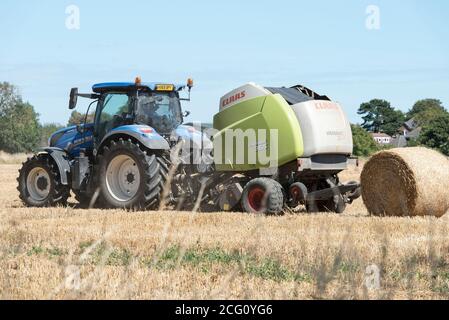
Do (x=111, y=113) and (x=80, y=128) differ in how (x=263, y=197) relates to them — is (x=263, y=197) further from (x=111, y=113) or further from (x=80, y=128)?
(x=80, y=128)

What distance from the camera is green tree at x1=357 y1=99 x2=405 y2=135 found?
298 ft

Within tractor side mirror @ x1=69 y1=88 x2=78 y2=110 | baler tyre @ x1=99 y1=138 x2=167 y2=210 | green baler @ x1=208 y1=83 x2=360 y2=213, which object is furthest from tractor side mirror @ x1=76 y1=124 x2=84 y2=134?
green baler @ x1=208 y1=83 x2=360 y2=213

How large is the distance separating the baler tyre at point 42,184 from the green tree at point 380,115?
261 feet

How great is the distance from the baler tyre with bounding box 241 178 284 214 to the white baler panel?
71cm

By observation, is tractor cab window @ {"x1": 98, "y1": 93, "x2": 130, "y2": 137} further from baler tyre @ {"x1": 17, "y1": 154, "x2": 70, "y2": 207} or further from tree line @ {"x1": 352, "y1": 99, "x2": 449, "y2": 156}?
tree line @ {"x1": 352, "y1": 99, "x2": 449, "y2": 156}

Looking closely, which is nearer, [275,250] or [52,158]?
[275,250]

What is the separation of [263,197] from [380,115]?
275 feet

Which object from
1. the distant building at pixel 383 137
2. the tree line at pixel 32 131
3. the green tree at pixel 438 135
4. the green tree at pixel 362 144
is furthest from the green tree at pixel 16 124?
the distant building at pixel 383 137

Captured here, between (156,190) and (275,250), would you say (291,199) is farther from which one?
(275,250)

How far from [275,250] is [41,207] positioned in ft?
22.1

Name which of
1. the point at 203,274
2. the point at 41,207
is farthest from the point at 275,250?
the point at 41,207

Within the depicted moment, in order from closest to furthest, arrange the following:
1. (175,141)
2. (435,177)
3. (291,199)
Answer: (435,177) < (291,199) < (175,141)

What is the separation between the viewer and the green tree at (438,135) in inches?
2320

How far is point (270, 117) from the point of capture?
11297mm
